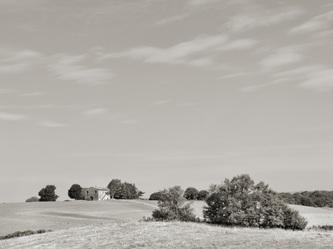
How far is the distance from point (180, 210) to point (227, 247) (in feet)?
66.8

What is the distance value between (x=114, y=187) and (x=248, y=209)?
120 m

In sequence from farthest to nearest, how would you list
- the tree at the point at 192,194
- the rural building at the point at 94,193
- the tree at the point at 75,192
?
the tree at the point at 75,192
the rural building at the point at 94,193
the tree at the point at 192,194

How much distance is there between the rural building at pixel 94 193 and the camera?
164 meters

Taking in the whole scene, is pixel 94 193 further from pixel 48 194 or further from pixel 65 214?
pixel 65 214

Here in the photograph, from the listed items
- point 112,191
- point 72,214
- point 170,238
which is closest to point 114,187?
point 112,191

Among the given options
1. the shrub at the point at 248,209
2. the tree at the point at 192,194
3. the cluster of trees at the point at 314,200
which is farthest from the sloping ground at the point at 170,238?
the tree at the point at 192,194

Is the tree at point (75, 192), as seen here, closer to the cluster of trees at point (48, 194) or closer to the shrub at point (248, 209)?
the cluster of trees at point (48, 194)

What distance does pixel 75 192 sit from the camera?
165m

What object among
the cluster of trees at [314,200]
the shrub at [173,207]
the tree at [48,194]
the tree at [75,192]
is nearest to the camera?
the shrub at [173,207]

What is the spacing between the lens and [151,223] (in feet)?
179

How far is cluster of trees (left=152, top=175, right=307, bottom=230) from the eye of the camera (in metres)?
55.2

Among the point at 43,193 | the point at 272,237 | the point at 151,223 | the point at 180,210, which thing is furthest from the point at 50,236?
the point at 43,193

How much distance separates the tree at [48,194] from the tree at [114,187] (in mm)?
20546

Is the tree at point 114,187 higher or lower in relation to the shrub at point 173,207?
higher
